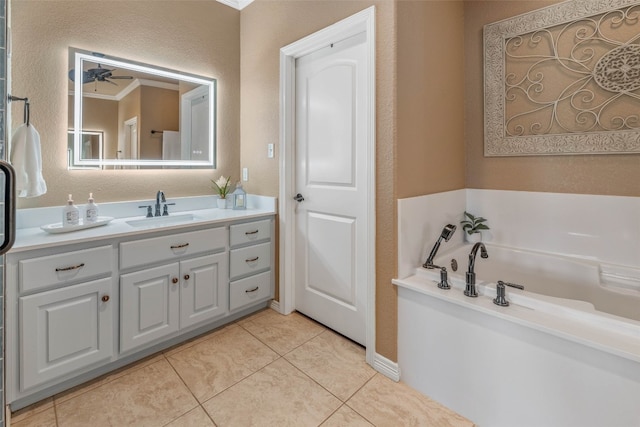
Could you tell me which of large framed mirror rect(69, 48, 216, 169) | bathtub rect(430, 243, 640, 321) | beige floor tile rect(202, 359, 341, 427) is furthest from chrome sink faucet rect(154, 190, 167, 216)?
bathtub rect(430, 243, 640, 321)

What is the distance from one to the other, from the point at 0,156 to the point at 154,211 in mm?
1286

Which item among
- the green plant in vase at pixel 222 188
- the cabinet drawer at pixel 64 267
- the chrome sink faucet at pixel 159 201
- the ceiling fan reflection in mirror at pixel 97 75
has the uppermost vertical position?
the ceiling fan reflection in mirror at pixel 97 75

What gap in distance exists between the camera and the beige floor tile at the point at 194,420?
1456 mm

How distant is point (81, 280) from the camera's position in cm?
163

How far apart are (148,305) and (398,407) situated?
150cm

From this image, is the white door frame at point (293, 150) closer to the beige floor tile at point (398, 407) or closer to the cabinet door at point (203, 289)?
the beige floor tile at point (398, 407)

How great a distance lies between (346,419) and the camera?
149 cm

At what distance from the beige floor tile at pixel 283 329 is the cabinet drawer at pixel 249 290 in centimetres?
16

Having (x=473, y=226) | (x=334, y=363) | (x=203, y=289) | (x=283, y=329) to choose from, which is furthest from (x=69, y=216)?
(x=473, y=226)

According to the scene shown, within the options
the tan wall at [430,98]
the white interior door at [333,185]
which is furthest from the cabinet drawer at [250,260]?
the tan wall at [430,98]

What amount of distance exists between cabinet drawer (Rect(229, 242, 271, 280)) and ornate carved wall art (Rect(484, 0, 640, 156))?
1840 millimetres

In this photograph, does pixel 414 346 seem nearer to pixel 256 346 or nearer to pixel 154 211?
pixel 256 346

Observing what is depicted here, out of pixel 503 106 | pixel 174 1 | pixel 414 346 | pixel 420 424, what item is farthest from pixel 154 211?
pixel 503 106

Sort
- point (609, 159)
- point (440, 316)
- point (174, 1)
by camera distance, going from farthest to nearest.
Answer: point (174, 1) → point (609, 159) → point (440, 316)
